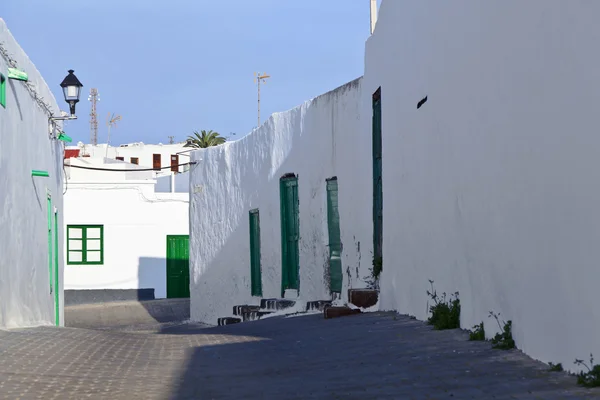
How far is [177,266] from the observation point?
26.5 metres

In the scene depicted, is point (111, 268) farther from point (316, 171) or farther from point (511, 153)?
point (511, 153)

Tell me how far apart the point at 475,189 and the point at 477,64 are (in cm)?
99

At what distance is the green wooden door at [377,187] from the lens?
12.6 m

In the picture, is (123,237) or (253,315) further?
(123,237)

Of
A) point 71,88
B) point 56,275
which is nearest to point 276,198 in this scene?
point 71,88

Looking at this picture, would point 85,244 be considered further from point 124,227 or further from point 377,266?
point 377,266

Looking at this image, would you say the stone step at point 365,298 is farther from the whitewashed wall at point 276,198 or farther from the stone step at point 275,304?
the stone step at point 275,304

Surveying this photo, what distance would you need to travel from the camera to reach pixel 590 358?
17.4 ft

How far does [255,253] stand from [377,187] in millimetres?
5468

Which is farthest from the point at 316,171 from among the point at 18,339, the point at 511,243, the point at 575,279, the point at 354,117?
the point at 575,279

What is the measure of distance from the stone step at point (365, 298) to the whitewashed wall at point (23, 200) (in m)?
4.17

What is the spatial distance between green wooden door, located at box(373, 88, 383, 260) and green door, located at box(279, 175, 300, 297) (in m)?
3.30

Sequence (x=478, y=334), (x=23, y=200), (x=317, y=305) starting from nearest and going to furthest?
(x=478, y=334) → (x=23, y=200) → (x=317, y=305)

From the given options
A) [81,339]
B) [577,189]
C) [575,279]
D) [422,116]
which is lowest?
[81,339]
